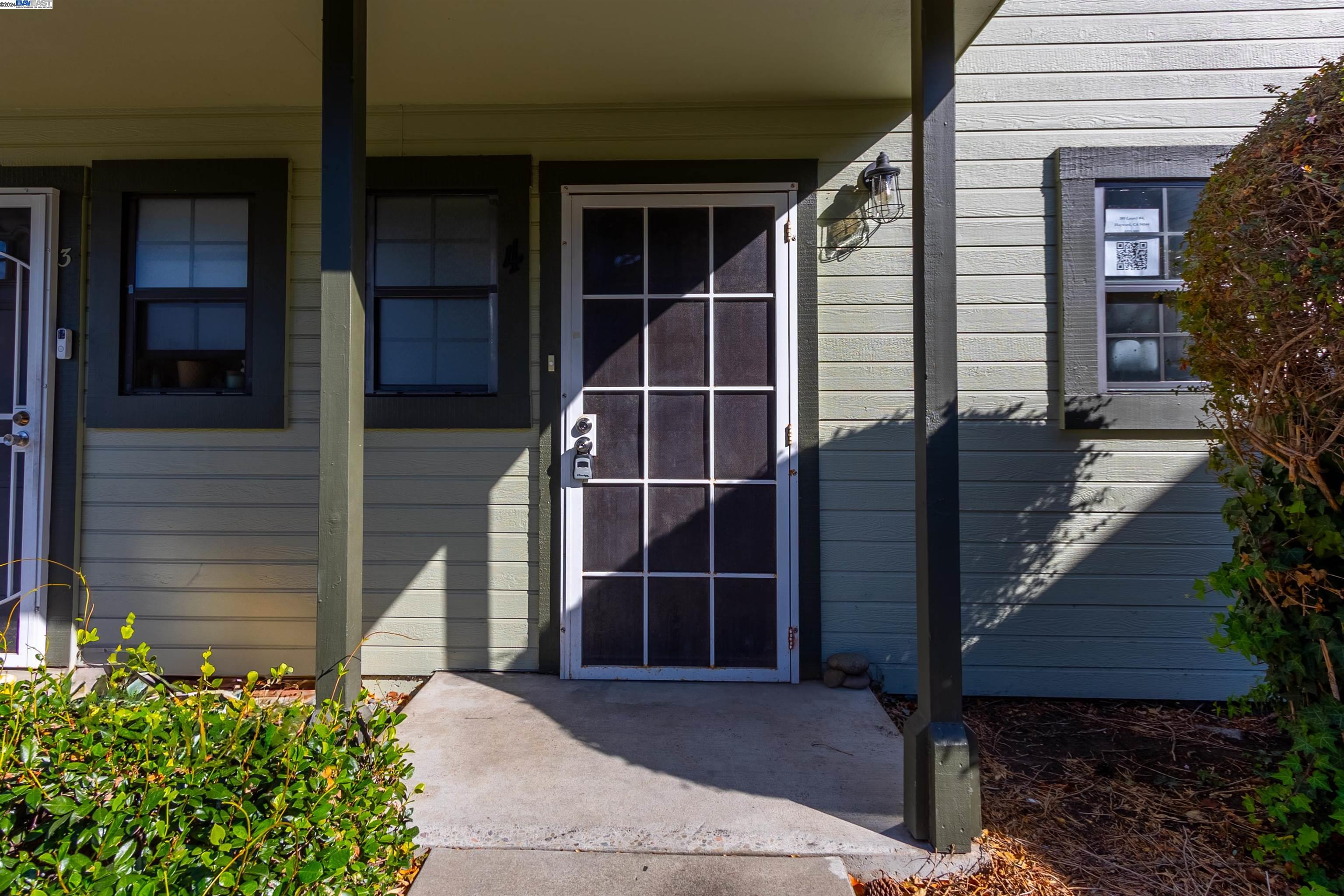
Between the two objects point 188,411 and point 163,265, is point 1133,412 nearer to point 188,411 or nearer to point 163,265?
point 188,411

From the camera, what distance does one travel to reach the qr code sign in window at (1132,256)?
3129 millimetres

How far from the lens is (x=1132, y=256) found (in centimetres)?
313

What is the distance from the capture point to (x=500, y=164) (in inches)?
127

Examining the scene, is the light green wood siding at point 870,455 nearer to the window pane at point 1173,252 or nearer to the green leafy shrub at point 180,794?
the window pane at point 1173,252

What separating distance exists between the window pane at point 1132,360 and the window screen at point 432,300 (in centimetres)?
272

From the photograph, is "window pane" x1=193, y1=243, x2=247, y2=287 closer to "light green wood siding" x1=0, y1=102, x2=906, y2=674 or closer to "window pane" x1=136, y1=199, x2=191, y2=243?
"window pane" x1=136, y1=199, x2=191, y2=243

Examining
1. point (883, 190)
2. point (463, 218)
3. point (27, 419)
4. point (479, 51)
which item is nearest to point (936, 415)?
point (883, 190)

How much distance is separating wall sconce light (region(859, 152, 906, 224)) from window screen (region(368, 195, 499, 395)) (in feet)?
5.45

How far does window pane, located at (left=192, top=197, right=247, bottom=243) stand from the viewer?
3.32m

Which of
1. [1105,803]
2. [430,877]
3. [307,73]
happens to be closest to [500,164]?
[307,73]

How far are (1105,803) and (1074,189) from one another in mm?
2399

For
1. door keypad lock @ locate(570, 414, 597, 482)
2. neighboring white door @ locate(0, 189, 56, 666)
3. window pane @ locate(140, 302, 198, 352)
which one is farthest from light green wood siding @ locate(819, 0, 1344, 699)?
neighboring white door @ locate(0, 189, 56, 666)

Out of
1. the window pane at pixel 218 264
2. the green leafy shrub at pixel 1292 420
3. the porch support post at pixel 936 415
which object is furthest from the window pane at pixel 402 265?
the green leafy shrub at pixel 1292 420

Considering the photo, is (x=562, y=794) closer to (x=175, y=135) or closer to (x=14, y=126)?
(x=175, y=135)
